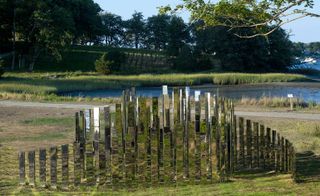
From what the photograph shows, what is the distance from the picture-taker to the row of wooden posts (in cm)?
1064

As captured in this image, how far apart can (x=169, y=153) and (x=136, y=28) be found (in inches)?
4228

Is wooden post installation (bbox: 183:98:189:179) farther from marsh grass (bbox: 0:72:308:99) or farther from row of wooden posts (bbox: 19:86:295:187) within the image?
marsh grass (bbox: 0:72:308:99)

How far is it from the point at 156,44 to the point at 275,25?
109m

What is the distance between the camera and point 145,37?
120m

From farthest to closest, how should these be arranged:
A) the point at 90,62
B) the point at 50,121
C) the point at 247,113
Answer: the point at 90,62 → the point at 247,113 → the point at 50,121

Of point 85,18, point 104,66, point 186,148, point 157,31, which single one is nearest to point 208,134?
point 186,148

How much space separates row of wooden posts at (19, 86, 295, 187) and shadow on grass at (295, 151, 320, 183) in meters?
0.27

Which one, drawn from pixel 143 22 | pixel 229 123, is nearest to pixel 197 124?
pixel 229 123

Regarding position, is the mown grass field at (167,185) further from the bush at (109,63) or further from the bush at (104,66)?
the bush at (109,63)

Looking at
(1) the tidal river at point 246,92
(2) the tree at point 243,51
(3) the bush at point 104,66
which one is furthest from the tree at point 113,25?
(1) the tidal river at point 246,92

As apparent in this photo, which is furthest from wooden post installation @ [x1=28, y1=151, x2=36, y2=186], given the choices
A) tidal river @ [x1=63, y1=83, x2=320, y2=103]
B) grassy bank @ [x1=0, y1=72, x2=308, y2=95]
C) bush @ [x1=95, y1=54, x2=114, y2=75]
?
bush @ [x1=95, y1=54, x2=114, y2=75]

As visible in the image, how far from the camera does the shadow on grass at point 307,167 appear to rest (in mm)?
11041

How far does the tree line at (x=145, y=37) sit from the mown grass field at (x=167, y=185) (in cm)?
3999

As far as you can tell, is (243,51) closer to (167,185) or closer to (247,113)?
(247,113)
